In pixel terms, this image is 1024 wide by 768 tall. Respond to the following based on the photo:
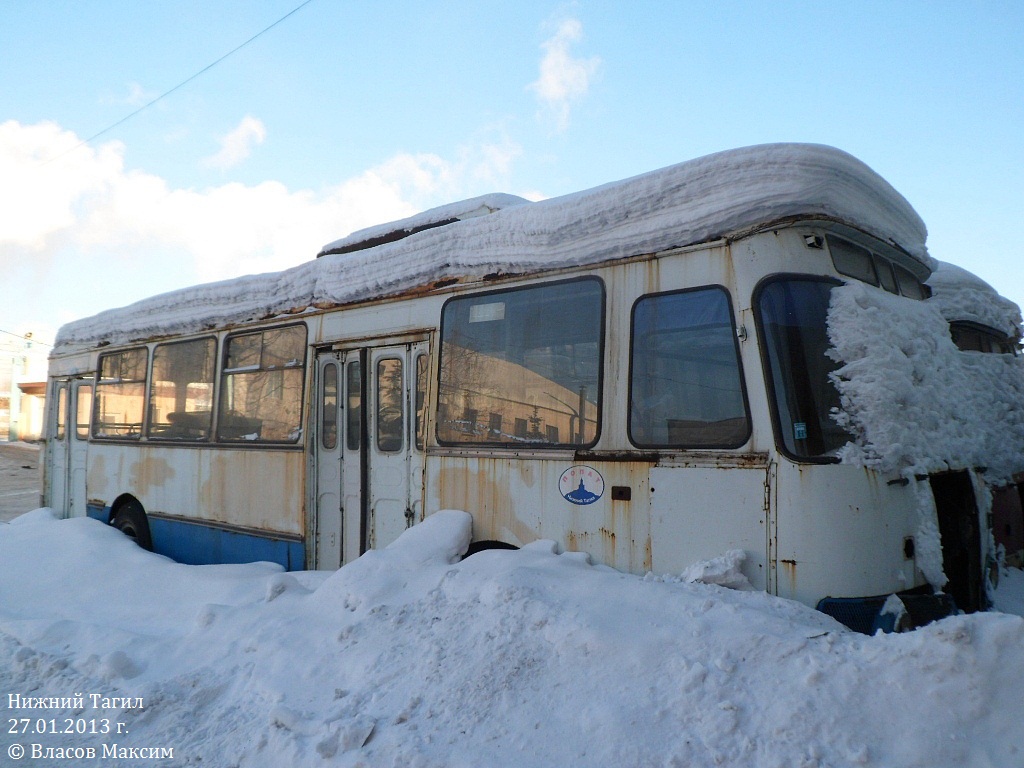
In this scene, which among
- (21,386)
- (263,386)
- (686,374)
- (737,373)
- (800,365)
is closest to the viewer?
(800,365)

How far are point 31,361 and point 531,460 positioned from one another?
4919 centimetres

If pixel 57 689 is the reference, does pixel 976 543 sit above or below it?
above

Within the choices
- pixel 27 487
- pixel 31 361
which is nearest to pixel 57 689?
pixel 27 487

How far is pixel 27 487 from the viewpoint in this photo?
810 inches

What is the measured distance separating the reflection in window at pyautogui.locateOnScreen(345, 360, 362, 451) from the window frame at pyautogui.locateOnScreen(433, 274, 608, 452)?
42.3 inches

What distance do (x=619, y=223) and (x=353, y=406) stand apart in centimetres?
292

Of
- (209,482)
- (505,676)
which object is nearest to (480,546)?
(505,676)

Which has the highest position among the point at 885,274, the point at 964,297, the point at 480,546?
the point at 964,297

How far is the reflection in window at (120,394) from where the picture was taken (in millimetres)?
8492

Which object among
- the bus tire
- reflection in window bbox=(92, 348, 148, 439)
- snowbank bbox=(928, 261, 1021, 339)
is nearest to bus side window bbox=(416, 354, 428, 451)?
the bus tire

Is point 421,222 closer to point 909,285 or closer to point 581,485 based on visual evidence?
point 581,485

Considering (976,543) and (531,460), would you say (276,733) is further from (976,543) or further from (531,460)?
(976,543)

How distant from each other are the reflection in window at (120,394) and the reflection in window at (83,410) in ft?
1.30

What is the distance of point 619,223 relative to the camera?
14.4 ft
